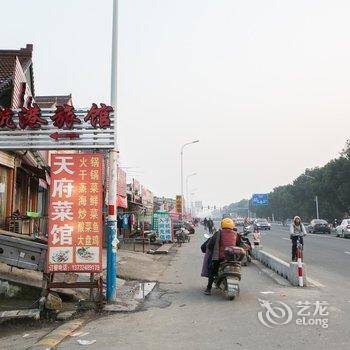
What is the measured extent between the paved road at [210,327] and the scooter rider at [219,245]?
0.48 metres

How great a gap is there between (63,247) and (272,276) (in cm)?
672

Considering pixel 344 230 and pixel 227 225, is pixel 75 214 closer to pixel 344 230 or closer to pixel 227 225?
pixel 227 225

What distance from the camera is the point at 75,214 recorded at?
8.38 metres

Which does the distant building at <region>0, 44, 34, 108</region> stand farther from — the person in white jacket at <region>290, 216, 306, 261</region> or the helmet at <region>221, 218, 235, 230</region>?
the person in white jacket at <region>290, 216, 306, 261</region>

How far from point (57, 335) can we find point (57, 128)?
4.11 meters

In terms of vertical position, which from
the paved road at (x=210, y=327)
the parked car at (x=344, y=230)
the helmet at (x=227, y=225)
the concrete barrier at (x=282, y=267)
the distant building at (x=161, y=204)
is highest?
the distant building at (x=161, y=204)

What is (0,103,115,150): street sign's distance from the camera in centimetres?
883

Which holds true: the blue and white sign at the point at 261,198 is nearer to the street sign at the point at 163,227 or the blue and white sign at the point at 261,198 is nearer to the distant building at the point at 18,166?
the street sign at the point at 163,227

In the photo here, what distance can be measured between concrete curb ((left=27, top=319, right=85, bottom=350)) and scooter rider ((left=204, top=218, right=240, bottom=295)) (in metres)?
3.34

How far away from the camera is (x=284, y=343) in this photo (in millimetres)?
5992

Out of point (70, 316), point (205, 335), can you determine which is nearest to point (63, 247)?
point (70, 316)

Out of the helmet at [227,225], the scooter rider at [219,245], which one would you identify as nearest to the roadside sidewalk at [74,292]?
the scooter rider at [219,245]

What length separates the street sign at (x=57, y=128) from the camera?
8.83 m


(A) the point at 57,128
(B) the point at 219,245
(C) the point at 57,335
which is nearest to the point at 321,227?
(B) the point at 219,245
